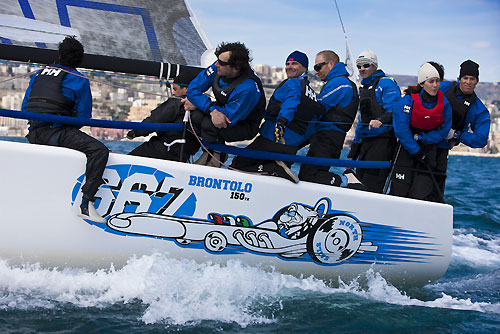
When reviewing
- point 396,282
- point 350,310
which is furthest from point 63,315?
point 396,282

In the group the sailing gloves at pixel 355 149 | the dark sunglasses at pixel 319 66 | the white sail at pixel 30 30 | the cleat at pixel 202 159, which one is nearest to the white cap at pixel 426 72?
the dark sunglasses at pixel 319 66

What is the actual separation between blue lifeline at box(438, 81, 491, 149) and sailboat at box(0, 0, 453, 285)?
57 cm

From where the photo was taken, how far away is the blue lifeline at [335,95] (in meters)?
4.32

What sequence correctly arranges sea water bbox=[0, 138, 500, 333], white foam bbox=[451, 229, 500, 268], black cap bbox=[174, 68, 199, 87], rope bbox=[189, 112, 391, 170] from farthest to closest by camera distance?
1. white foam bbox=[451, 229, 500, 268]
2. black cap bbox=[174, 68, 199, 87]
3. rope bbox=[189, 112, 391, 170]
4. sea water bbox=[0, 138, 500, 333]

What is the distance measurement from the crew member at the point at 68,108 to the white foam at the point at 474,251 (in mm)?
3845

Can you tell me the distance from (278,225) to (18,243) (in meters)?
1.63

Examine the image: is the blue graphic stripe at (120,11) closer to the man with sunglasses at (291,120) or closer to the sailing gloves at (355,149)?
the man with sunglasses at (291,120)

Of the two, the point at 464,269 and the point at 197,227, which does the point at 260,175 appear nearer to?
the point at 197,227

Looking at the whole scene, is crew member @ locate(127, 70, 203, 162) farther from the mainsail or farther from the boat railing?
the mainsail

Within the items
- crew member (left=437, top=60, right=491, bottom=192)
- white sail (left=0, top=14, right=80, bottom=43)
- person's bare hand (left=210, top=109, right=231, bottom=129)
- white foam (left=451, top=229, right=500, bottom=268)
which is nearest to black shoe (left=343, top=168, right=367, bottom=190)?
crew member (left=437, top=60, right=491, bottom=192)

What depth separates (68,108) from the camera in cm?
368

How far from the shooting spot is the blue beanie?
419cm

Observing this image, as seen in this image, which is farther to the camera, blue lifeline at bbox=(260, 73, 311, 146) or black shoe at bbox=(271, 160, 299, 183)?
black shoe at bbox=(271, 160, 299, 183)

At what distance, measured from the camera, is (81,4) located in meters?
4.83
